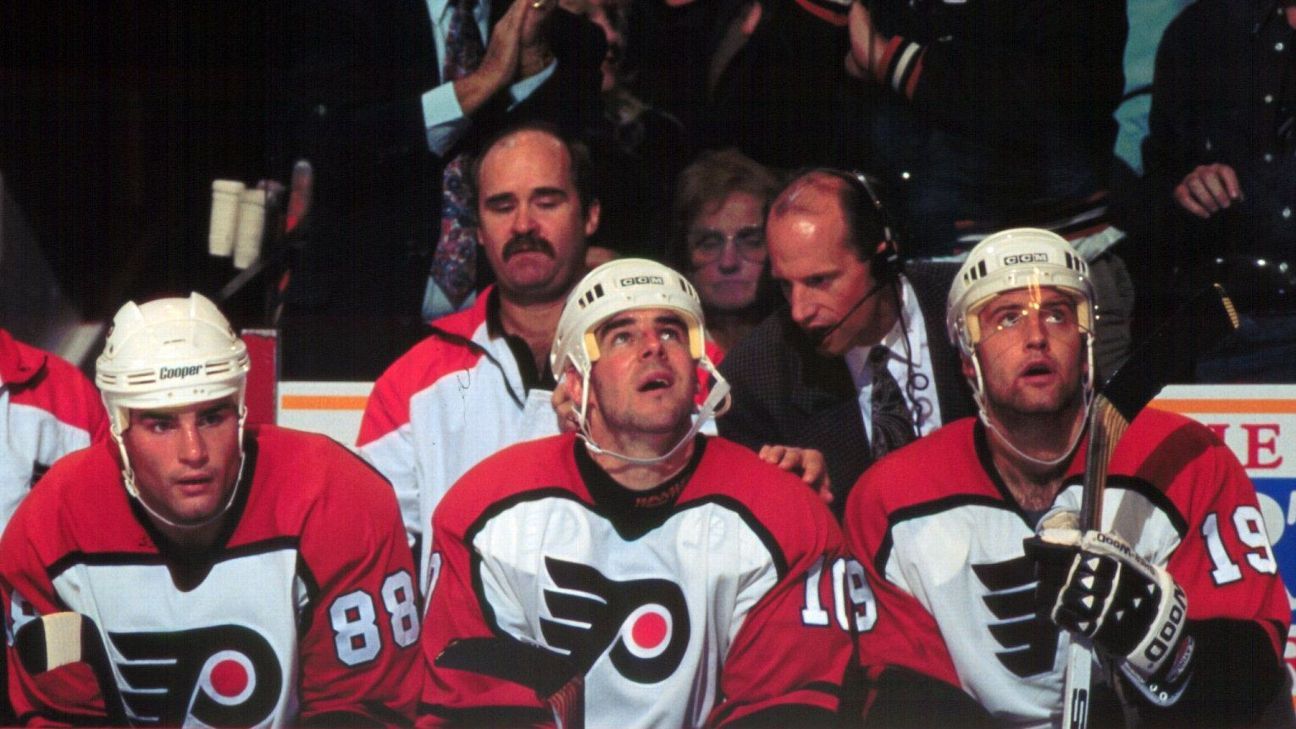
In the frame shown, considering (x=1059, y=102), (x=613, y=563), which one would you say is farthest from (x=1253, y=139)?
(x=613, y=563)

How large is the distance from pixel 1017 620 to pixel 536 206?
1.10 meters

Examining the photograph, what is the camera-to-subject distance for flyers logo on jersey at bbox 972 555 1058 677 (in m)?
2.99

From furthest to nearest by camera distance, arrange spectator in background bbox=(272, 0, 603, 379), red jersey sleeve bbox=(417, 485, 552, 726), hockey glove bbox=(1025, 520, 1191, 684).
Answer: spectator in background bbox=(272, 0, 603, 379) < red jersey sleeve bbox=(417, 485, 552, 726) < hockey glove bbox=(1025, 520, 1191, 684)

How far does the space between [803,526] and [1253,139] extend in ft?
3.46

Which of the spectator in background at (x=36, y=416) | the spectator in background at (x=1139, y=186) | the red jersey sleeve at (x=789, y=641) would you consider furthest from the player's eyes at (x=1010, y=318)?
the spectator in background at (x=36, y=416)

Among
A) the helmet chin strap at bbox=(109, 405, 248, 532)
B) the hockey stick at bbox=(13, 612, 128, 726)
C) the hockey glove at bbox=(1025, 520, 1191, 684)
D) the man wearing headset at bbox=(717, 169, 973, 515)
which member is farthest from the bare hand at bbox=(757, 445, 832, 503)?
the hockey stick at bbox=(13, 612, 128, 726)

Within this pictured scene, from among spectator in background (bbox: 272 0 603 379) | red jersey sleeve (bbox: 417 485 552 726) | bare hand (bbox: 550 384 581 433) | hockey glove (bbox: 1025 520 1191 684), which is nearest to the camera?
hockey glove (bbox: 1025 520 1191 684)

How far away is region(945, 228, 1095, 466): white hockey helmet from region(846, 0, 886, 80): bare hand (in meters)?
0.37

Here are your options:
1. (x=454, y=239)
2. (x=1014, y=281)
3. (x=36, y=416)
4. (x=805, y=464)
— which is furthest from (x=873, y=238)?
(x=36, y=416)

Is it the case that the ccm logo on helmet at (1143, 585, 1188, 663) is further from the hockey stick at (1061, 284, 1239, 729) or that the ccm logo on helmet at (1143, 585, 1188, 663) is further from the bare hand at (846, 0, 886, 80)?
the bare hand at (846, 0, 886, 80)

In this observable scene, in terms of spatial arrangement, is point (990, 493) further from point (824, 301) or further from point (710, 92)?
point (710, 92)

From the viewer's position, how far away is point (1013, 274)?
298 cm

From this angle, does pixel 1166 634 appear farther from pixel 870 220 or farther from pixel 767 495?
pixel 870 220

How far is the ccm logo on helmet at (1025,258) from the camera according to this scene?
2992 mm
